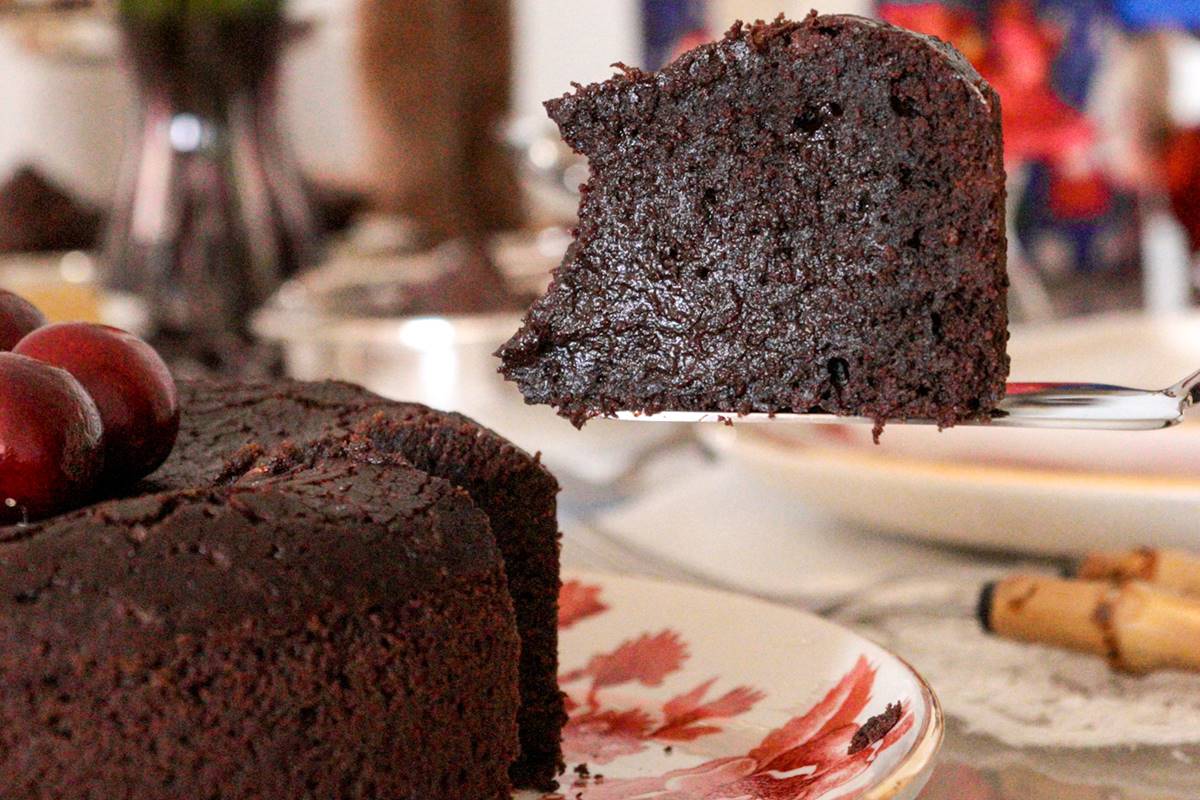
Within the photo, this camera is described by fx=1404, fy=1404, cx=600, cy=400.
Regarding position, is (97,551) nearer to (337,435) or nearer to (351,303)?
(337,435)

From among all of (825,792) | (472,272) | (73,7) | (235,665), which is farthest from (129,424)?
(73,7)

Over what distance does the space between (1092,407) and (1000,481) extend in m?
0.61

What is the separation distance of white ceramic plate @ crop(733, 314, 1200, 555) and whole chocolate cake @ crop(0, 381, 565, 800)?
82 centimetres

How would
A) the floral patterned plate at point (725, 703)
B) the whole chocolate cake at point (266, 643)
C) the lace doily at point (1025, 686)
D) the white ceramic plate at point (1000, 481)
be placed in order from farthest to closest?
the white ceramic plate at point (1000, 481) → the lace doily at point (1025, 686) → the floral patterned plate at point (725, 703) → the whole chocolate cake at point (266, 643)

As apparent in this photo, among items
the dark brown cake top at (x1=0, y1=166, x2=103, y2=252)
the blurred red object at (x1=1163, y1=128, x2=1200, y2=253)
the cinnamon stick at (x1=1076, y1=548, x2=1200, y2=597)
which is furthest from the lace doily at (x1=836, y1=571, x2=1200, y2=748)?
the dark brown cake top at (x1=0, y1=166, x2=103, y2=252)

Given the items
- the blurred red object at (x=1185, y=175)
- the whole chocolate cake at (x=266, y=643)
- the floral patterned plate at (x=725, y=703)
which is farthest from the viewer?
the blurred red object at (x=1185, y=175)

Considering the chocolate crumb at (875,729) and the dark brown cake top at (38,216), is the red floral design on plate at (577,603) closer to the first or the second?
the chocolate crumb at (875,729)

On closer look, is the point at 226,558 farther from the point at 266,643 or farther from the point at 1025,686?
the point at 1025,686

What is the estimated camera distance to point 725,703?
1.33 m

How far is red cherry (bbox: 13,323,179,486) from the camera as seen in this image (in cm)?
108

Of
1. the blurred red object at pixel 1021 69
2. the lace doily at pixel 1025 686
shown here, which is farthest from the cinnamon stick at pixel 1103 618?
the blurred red object at pixel 1021 69

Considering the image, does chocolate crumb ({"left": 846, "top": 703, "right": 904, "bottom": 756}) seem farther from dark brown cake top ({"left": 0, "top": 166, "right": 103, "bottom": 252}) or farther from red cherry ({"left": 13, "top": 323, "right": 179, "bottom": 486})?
dark brown cake top ({"left": 0, "top": 166, "right": 103, "bottom": 252})

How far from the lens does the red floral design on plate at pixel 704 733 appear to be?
1.11 meters

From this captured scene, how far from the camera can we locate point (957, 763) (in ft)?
4.08
